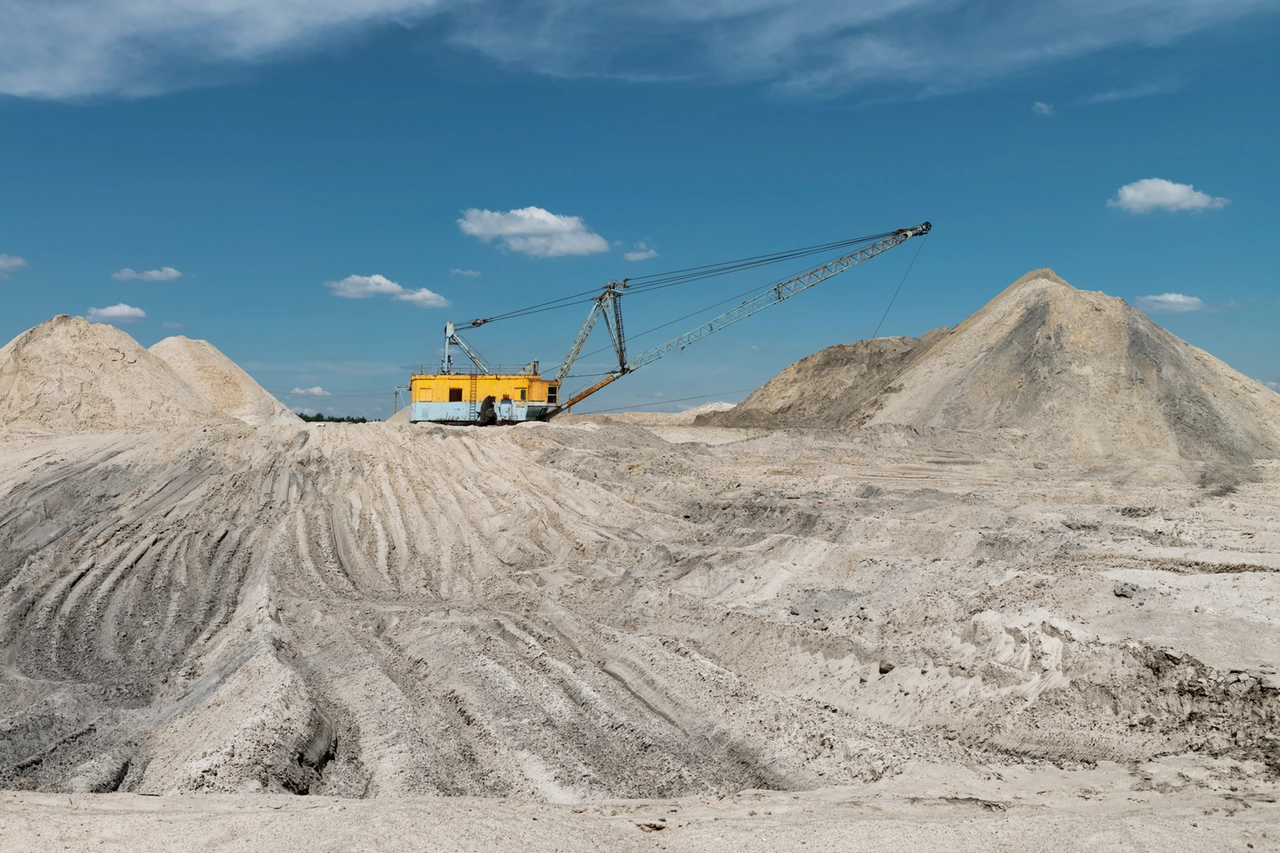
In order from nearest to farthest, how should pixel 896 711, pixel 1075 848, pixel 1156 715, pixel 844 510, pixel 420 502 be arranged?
pixel 1075 848 → pixel 1156 715 → pixel 896 711 → pixel 844 510 → pixel 420 502

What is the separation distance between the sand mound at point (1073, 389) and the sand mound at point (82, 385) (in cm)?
1935

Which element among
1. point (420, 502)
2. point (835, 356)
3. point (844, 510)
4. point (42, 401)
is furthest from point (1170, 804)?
point (835, 356)

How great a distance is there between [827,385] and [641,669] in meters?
29.0

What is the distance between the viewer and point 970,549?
958 cm

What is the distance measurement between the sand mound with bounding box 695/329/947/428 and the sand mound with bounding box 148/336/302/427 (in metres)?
17.5

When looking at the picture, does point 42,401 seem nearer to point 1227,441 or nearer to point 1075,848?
point 1075,848

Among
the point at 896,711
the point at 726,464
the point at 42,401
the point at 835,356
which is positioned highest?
the point at 835,356

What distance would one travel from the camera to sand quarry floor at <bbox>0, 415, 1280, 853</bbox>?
13.5 feet

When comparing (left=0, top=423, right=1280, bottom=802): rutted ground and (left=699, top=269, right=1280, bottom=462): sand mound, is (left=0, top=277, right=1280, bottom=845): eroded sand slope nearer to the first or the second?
(left=0, top=423, right=1280, bottom=802): rutted ground

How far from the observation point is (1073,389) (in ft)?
74.5

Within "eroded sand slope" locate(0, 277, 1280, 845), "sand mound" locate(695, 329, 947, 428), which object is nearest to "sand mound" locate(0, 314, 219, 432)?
"eroded sand slope" locate(0, 277, 1280, 845)

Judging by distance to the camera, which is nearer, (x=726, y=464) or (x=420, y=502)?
(x=420, y=502)

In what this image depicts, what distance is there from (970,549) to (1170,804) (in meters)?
5.64

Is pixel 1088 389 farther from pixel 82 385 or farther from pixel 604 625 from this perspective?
pixel 82 385
